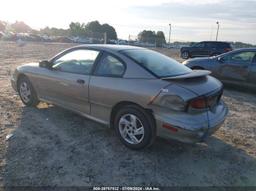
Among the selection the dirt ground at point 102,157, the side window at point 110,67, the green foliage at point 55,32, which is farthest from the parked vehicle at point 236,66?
the green foliage at point 55,32

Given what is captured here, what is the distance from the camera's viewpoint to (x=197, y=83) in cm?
407

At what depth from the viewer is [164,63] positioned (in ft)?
15.2

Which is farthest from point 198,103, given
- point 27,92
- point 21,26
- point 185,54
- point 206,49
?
point 21,26

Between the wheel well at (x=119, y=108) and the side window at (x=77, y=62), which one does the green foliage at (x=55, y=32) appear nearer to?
the side window at (x=77, y=62)

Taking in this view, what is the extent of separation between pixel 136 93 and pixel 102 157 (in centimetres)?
106

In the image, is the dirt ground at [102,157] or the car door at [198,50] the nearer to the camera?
the dirt ground at [102,157]

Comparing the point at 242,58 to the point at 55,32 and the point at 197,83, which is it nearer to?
the point at 197,83

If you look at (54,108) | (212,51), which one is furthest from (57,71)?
(212,51)

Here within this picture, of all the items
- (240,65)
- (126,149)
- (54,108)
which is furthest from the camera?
(240,65)

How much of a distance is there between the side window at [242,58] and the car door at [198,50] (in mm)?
13399

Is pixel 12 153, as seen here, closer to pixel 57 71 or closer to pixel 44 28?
pixel 57 71

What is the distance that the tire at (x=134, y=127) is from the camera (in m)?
3.94

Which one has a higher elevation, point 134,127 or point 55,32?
point 134,127

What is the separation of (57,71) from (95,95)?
3.81ft
